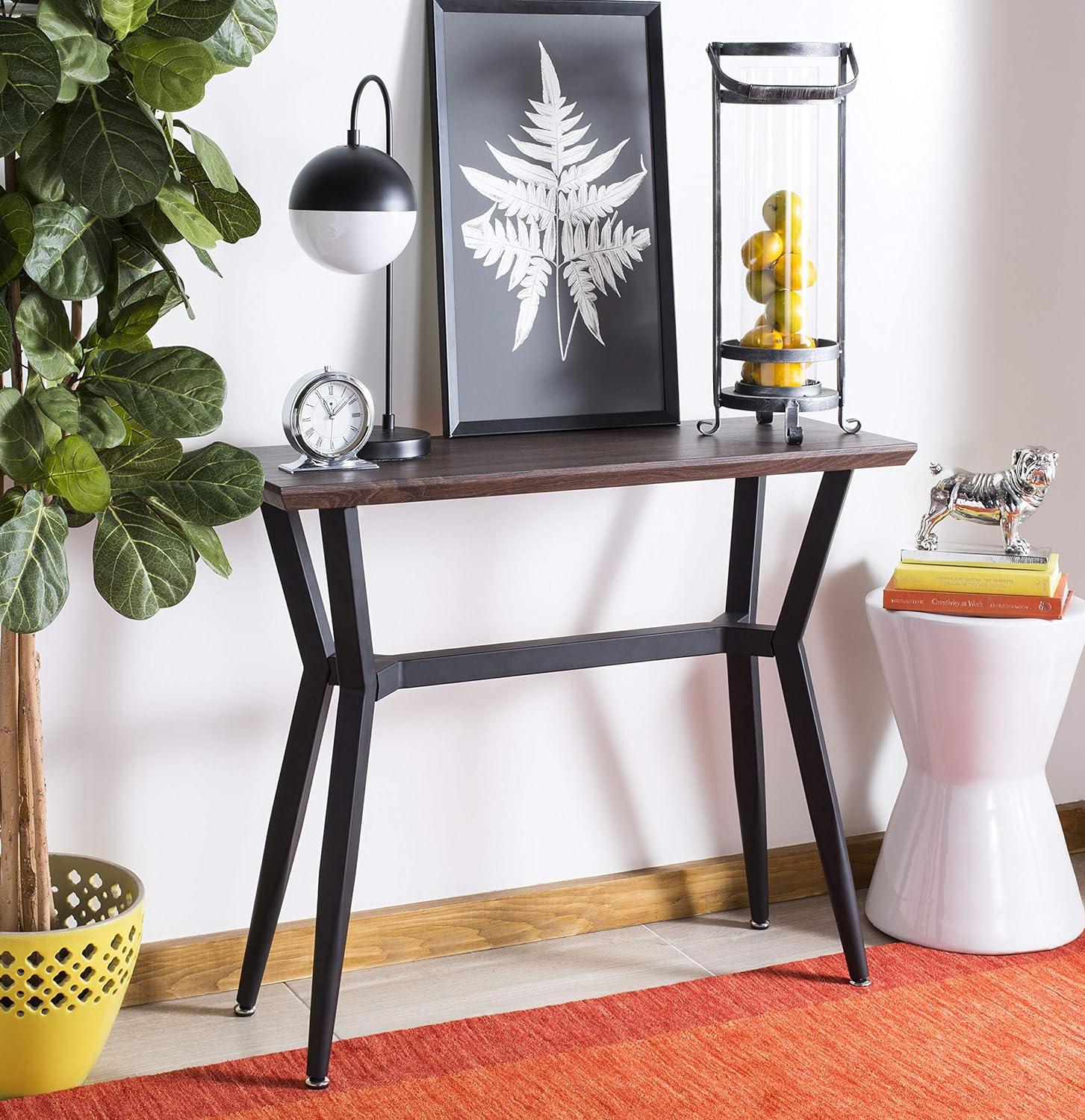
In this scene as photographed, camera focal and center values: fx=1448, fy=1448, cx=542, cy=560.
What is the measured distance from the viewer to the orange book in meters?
2.31

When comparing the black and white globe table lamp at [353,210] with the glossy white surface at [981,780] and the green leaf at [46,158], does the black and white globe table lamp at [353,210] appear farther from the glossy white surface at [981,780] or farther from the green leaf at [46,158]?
the glossy white surface at [981,780]

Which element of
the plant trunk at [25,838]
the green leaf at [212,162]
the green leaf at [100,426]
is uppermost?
the green leaf at [212,162]

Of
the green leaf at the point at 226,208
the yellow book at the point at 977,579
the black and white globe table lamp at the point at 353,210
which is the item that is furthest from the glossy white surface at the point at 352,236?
the yellow book at the point at 977,579

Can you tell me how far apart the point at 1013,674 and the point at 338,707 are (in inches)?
42.4

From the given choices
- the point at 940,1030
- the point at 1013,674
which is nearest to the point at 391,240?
the point at 1013,674

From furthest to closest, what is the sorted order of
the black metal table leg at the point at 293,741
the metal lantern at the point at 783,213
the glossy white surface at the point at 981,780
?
the glossy white surface at the point at 981,780
the metal lantern at the point at 783,213
the black metal table leg at the point at 293,741

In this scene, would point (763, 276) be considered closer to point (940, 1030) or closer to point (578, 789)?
point (578, 789)

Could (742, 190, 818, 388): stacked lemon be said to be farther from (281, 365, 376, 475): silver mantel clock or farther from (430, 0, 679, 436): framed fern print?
(281, 365, 376, 475): silver mantel clock

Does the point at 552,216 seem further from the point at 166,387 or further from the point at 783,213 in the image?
the point at 166,387

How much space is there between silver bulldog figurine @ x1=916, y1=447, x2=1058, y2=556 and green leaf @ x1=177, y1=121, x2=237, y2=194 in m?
1.29

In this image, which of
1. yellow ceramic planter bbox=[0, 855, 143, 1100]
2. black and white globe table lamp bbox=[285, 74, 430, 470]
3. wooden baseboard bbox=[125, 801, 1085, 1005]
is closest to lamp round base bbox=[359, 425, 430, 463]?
black and white globe table lamp bbox=[285, 74, 430, 470]

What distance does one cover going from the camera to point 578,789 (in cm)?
246

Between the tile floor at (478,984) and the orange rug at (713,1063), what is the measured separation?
0.19 feet

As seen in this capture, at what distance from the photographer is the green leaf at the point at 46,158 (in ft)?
5.31
